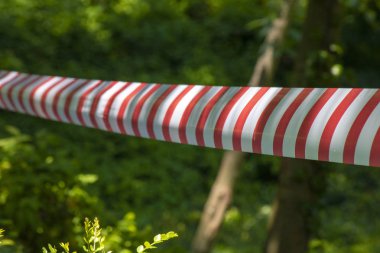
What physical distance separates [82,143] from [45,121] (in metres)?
0.68

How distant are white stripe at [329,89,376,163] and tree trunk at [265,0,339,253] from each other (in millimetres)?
3221

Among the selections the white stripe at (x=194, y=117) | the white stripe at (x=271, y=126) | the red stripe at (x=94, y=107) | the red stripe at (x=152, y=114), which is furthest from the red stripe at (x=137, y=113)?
the white stripe at (x=271, y=126)

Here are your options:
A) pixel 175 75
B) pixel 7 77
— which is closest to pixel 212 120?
pixel 7 77

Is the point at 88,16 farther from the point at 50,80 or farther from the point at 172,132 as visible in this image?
the point at 172,132

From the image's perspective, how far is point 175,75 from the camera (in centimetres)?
1296

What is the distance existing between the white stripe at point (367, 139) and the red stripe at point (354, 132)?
0.7 inches

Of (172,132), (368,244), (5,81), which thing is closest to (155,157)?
(368,244)

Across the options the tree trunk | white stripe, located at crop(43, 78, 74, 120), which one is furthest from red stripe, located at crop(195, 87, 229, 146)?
the tree trunk

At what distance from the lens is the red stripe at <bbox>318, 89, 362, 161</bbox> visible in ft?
9.32

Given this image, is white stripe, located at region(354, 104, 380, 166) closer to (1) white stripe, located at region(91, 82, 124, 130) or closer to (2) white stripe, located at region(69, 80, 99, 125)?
(1) white stripe, located at region(91, 82, 124, 130)

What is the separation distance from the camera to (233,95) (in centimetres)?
348

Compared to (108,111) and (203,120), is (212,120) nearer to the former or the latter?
(203,120)

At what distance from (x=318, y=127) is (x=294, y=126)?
124 mm

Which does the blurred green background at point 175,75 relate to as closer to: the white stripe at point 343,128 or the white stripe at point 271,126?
the white stripe at point 271,126
